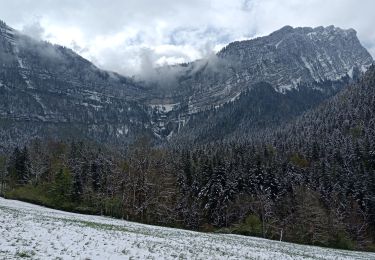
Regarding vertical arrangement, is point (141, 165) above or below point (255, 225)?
above

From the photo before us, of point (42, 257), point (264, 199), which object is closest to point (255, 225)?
point (264, 199)

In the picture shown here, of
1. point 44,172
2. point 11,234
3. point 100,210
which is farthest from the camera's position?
point 44,172

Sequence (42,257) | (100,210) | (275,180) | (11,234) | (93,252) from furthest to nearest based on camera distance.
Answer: (275,180), (100,210), (11,234), (93,252), (42,257)

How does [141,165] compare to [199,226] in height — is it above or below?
above

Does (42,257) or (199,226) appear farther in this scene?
(199,226)

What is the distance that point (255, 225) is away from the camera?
265 ft

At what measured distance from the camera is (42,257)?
1794cm

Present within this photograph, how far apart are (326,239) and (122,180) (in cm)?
4067

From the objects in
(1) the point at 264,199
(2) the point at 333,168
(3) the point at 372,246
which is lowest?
(3) the point at 372,246

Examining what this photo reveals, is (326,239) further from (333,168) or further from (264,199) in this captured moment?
(333,168)

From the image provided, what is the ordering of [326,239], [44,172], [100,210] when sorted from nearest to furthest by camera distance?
[326,239], [100,210], [44,172]

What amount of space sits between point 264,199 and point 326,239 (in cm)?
1964

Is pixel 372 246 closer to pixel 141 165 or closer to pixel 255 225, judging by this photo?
pixel 255 225

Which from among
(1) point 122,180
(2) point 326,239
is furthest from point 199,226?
(2) point 326,239
